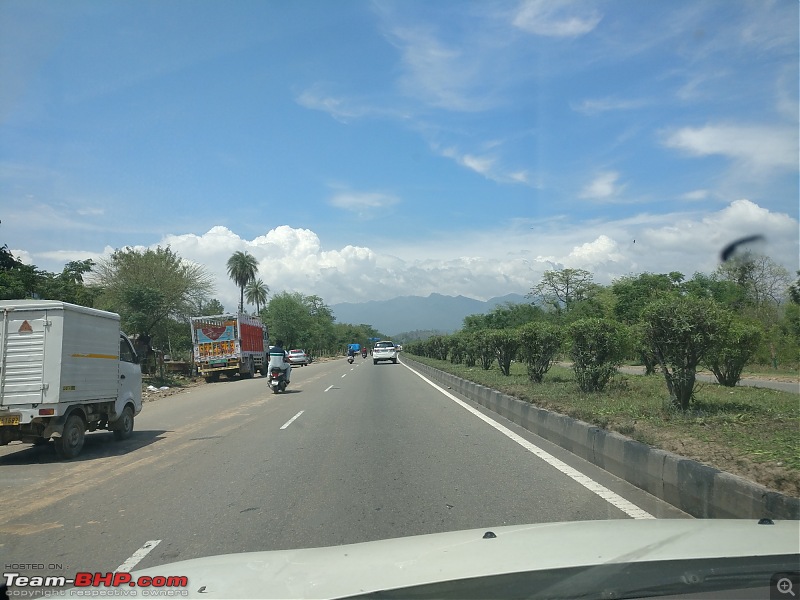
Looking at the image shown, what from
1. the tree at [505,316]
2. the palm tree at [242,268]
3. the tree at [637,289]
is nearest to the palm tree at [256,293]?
the palm tree at [242,268]

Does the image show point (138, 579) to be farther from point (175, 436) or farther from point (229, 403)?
point (229, 403)

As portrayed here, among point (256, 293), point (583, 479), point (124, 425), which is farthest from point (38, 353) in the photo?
point (256, 293)

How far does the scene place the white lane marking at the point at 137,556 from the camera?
5.02m

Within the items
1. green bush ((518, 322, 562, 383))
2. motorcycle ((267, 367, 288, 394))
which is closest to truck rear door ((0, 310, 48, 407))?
green bush ((518, 322, 562, 383))

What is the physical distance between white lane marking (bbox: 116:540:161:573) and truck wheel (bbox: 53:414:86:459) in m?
5.56

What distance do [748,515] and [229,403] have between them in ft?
54.9

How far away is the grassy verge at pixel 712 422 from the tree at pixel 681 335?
1.57 ft

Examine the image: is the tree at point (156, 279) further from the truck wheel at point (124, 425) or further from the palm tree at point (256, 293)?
the palm tree at point (256, 293)

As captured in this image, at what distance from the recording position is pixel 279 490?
768cm

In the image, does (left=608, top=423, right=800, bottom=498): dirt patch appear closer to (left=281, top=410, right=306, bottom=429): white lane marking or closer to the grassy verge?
the grassy verge

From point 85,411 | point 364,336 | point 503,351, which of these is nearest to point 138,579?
point 85,411

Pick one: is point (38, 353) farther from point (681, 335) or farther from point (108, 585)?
point (681, 335)

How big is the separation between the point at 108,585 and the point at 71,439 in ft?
25.8

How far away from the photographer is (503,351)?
24000 mm
